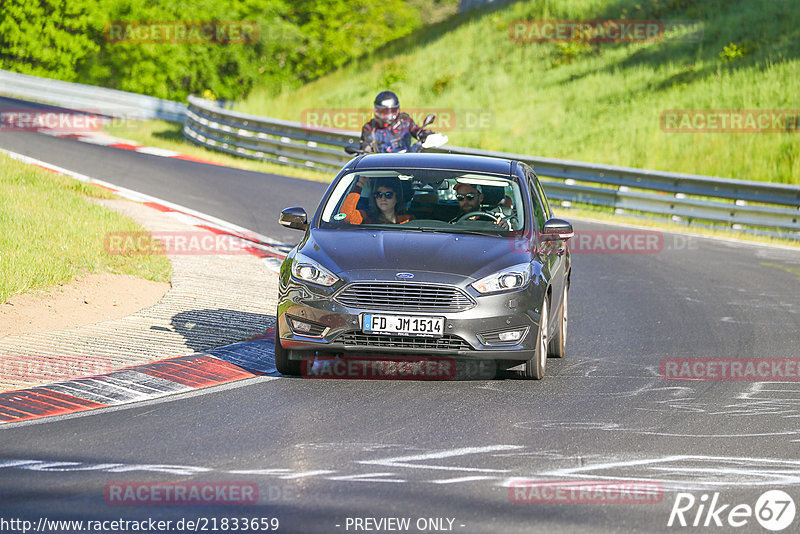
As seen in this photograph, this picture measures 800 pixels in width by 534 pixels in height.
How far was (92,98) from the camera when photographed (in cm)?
4072

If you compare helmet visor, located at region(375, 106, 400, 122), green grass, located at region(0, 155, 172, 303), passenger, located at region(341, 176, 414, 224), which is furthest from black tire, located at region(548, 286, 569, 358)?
helmet visor, located at region(375, 106, 400, 122)

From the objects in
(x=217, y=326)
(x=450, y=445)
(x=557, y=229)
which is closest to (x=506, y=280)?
(x=557, y=229)

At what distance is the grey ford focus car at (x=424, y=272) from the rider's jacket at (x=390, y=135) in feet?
13.8

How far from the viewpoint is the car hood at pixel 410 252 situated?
8.47 metres

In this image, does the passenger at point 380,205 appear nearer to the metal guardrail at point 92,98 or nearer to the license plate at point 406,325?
the license plate at point 406,325

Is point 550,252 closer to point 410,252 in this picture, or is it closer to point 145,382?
point 410,252

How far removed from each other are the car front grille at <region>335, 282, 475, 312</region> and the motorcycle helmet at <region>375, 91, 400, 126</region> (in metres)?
6.19

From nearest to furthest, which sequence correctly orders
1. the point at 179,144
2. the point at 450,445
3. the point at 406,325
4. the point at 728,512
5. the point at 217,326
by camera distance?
the point at 728,512 < the point at 450,445 < the point at 406,325 < the point at 217,326 < the point at 179,144

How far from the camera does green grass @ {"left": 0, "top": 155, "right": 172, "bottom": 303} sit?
37.3 feet

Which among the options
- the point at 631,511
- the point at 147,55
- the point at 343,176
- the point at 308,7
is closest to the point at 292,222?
the point at 343,176

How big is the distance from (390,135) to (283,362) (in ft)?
20.0

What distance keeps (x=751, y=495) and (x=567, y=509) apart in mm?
1042

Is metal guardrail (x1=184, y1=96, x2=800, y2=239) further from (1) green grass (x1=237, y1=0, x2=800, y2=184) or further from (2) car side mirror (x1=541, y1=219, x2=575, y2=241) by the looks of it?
(2) car side mirror (x1=541, y1=219, x2=575, y2=241)

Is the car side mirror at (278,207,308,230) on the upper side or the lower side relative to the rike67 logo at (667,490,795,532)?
upper
